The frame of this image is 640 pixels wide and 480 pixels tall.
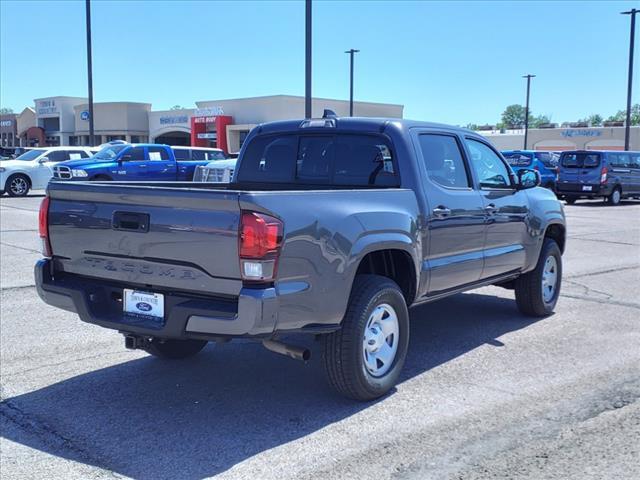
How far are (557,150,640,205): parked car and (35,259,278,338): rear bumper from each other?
23.6 meters

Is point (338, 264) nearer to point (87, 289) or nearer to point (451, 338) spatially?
point (87, 289)

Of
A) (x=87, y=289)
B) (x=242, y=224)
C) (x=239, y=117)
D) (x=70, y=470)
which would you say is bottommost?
(x=70, y=470)

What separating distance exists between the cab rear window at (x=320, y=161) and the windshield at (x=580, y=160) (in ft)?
71.1

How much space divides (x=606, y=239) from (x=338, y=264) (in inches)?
479

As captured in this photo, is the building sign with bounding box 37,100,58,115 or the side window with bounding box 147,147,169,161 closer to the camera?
the side window with bounding box 147,147,169,161

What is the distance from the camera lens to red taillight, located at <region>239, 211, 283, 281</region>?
4008 mm

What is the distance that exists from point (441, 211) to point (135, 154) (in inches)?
741

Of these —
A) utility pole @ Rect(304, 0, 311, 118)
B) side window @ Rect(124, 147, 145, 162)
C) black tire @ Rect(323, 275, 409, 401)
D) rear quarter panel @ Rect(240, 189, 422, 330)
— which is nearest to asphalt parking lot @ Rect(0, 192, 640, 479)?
black tire @ Rect(323, 275, 409, 401)

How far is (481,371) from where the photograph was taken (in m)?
5.69

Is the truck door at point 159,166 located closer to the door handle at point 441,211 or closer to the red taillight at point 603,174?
the red taillight at point 603,174

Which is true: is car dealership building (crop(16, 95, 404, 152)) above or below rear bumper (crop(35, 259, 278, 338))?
above

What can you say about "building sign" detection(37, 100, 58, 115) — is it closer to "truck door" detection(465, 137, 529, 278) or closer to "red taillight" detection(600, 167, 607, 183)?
"red taillight" detection(600, 167, 607, 183)

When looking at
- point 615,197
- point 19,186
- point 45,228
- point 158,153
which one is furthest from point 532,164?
point 45,228

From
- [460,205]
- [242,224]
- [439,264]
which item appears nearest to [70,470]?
[242,224]
